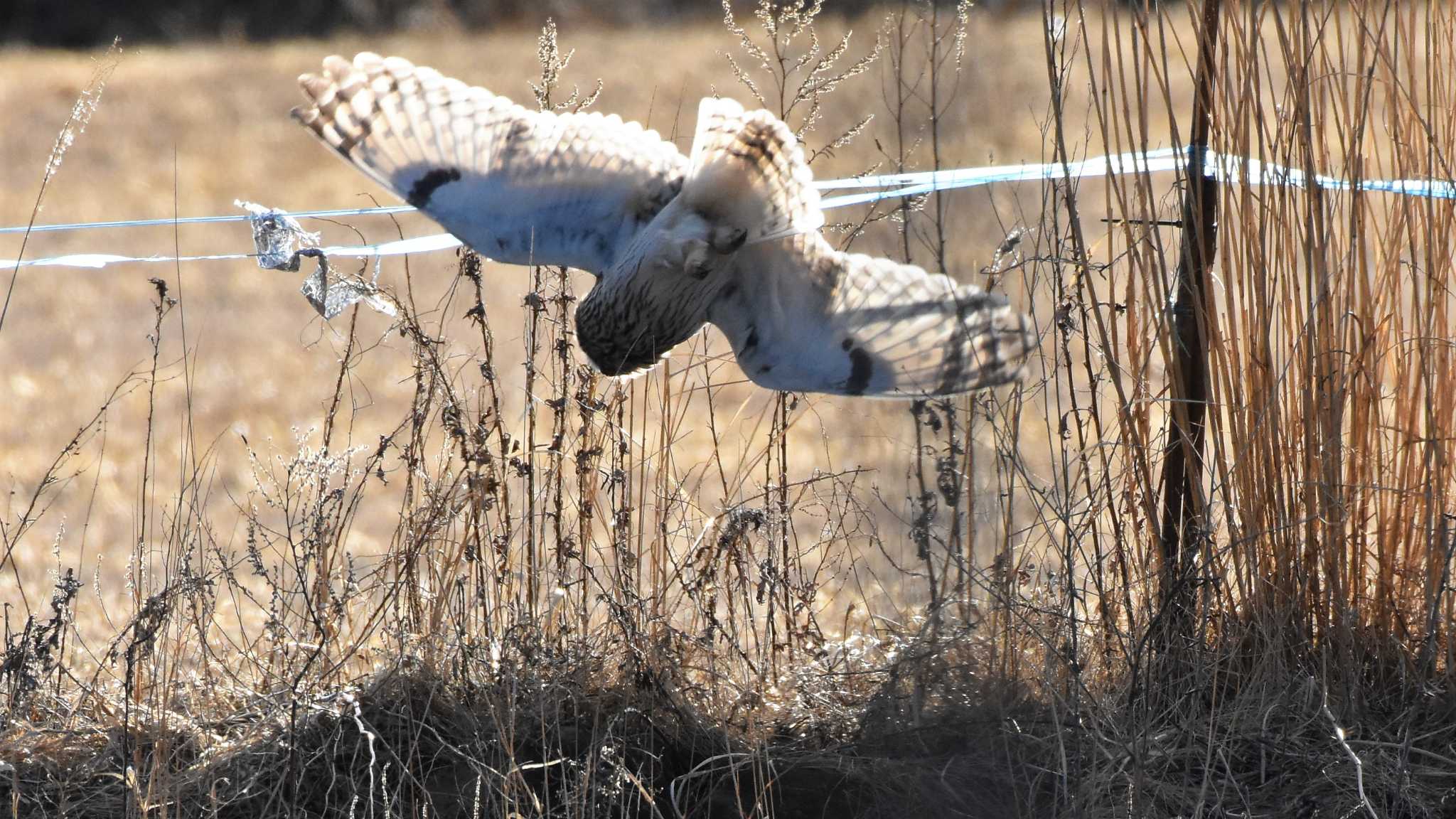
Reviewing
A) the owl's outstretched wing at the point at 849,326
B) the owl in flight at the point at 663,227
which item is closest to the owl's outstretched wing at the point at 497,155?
the owl in flight at the point at 663,227

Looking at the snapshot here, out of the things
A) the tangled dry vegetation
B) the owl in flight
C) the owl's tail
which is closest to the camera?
the tangled dry vegetation

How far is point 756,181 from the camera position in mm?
3234

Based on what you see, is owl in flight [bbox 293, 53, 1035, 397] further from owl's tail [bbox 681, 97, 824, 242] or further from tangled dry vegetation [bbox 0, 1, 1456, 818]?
tangled dry vegetation [bbox 0, 1, 1456, 818]

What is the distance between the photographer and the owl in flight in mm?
3096

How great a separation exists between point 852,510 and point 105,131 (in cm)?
1564

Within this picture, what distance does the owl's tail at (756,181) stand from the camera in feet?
10.5

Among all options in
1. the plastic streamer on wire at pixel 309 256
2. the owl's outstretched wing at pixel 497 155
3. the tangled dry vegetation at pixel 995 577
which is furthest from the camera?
the owl's outstretched wing at pixel 497 155

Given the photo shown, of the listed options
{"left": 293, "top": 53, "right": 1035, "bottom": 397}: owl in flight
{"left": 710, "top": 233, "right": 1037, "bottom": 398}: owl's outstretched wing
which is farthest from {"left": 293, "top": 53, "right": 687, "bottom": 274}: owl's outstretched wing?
{"left": 710, "top": 233, "right": 1037, "bottom": 398}: owl's outstretched wing

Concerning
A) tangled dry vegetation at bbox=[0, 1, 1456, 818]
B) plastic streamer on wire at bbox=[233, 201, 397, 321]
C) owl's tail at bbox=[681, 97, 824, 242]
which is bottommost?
tangled dry vegetation at bbox=[0, 1, 1456, 818]

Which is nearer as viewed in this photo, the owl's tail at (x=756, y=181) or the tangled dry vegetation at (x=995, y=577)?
the tangled dry vegetation at (x=995, y=577)

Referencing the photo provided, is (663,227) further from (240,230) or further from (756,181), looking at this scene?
(240,230)

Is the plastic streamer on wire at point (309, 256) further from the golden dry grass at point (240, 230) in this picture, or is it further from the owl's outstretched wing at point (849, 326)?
the owl's outstretched wing at point (849, 326)

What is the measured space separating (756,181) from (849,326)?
400 mm

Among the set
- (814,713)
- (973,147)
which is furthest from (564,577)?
(973,147)
